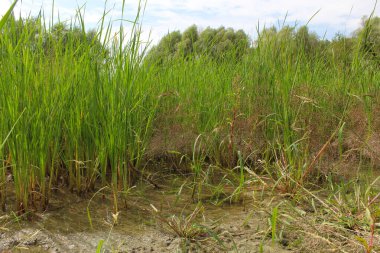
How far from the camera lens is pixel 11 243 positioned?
159 centimetres

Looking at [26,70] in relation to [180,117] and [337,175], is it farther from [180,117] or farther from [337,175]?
[337,175]

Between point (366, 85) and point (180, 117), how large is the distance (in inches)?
57.7

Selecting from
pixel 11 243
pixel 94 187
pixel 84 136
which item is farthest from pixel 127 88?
pixel 11 243

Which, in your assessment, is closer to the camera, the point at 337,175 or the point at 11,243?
the point at 11,243

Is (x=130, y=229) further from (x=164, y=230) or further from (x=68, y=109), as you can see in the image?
(x=68, y=109)

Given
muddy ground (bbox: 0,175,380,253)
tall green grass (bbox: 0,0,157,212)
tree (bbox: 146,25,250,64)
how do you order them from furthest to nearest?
tree (bbox: 146,25,250,64) < tall green grass (bbox: 0,0,157,212) < muddy ground (bbox: 0,175,380,253)

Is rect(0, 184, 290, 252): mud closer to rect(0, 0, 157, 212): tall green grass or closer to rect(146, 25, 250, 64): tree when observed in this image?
rect(0, 0, 157, 212): tall green grass

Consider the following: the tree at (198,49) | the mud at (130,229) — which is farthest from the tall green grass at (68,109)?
the tree at (198,49)

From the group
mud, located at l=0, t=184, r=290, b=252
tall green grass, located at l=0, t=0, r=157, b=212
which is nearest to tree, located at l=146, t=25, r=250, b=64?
tall green grass, located at l=0, t=0, r=157, b=212

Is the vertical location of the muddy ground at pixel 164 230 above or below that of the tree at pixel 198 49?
below

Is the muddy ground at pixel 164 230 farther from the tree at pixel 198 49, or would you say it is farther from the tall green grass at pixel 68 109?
the tree at pixel 198 49

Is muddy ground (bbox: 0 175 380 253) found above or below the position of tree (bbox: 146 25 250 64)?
below

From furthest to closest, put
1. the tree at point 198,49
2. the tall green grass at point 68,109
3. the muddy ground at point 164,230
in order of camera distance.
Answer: the tree at point 198,49
the tall green grass at point 68,109
the muddy ground at point 164,230

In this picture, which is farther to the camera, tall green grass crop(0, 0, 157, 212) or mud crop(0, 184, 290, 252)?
tall green grass crop(0, 0, 157, 212)
